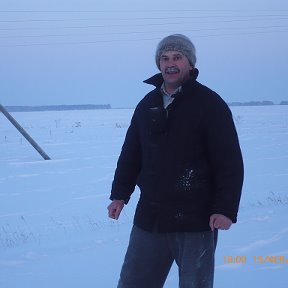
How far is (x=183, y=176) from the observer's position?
227cm

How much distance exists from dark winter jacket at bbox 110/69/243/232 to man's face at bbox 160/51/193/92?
0.18 ft

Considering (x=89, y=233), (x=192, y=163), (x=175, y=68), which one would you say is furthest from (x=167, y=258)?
(x=89, y=233)

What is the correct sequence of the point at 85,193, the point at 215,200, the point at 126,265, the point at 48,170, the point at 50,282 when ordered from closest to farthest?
the point at 215,200
the point at 126,265
the point at 50,282
the point at 85,193
the point at 48,170

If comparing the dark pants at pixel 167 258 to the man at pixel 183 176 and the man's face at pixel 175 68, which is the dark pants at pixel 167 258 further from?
the man's face at pixel 175 68

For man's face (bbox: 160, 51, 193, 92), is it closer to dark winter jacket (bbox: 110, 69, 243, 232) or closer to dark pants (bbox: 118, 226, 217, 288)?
dark winter jacket (bbox: 110, 69, 243, 232)

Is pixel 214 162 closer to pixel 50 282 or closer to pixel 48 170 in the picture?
pixel 50 282

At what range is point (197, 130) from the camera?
7.38 feet

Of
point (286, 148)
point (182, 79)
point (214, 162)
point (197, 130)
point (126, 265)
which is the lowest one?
point (286, 148)

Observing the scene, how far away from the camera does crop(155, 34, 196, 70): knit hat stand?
236 cm

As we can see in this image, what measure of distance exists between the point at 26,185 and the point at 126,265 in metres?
6.12

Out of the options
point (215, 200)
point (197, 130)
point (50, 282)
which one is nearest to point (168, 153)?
point (197, 130)
